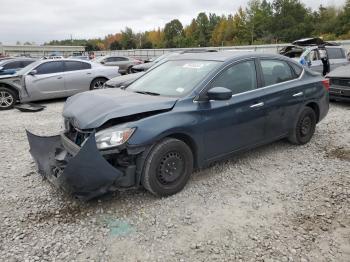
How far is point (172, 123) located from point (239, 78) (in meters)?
1.42

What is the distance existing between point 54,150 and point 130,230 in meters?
1.66

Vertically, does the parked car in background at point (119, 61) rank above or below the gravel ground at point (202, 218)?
above

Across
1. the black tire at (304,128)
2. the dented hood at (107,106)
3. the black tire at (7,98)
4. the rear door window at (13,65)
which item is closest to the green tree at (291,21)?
the rear door window at (13,65)

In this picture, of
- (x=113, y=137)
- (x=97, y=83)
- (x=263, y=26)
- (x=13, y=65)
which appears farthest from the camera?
(x=263, y=26)

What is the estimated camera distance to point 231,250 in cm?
318

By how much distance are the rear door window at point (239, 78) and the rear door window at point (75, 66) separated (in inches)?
312

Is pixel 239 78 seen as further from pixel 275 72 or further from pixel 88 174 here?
pixel 88 174

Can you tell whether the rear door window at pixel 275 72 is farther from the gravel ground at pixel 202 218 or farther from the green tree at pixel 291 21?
the green tree at pixel 291 21

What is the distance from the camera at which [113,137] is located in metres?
3.67

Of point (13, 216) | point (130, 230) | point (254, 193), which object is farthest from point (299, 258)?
point (13, 216)

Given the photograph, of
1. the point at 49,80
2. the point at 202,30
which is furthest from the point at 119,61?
the point at 202,30

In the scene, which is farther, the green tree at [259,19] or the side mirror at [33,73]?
the green tree at [259,19]

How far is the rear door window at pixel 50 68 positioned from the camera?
10789 mm

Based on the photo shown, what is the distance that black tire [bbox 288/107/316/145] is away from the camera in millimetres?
5746
